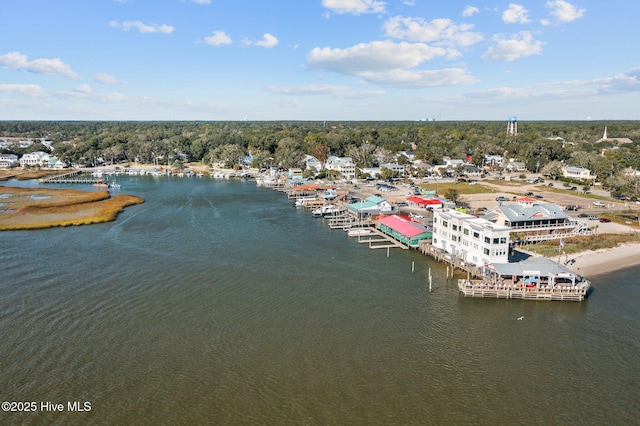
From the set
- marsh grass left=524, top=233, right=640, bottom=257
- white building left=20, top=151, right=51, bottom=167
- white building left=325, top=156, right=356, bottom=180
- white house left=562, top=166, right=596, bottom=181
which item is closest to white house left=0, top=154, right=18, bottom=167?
white building left=20, top=151, right=51, bottom=167

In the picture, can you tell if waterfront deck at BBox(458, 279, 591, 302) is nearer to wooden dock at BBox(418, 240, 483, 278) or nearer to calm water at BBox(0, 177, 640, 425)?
calm water at BBox(0, 177, 640, 425)

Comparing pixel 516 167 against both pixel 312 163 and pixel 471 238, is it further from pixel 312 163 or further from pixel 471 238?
pixel 471 238

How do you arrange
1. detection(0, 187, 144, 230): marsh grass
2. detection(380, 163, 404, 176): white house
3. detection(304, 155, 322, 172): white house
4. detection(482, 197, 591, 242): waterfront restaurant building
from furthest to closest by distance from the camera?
detection(304, 155, 322, 172): white house, detection(380, 163, 404, 176): white house, detection(0, 187, 144, 230): marsh grass, detection(482, 197, 591, 242): waterfront restaurant building

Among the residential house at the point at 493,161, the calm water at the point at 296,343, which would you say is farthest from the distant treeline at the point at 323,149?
the calm water at the point at 296,343

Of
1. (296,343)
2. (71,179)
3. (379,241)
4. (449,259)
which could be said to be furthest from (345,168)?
(296,343)

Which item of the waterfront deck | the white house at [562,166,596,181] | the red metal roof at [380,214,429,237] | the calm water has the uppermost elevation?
the white house at [562,166,596,181]

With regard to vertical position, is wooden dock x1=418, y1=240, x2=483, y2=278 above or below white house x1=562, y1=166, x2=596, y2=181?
below

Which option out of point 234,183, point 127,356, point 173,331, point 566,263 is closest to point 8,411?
point 127,356
